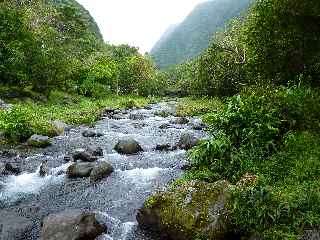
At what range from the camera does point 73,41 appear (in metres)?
60.8

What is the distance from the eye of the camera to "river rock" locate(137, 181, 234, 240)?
29.6ft

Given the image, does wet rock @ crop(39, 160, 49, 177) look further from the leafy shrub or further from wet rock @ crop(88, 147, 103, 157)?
the leafy shrub

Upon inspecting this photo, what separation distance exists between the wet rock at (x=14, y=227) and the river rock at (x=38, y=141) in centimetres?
817

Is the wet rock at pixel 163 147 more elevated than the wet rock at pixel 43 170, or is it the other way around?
the wet rock at pixel 43 170

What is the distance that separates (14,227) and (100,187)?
3182 millimetres

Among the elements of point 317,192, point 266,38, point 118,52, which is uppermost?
point 266,38

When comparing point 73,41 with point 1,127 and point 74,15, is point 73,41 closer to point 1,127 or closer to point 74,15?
point 74,15

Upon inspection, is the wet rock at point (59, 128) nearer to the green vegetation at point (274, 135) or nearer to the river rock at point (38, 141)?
the river rock at point (38, 141)

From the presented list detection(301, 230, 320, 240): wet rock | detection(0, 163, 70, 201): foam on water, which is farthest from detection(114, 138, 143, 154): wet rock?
detection(301, 230, 320, 240): wet rock

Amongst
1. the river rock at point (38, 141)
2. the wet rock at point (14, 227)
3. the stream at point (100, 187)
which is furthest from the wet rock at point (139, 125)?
the wet rock at point (14, 227)

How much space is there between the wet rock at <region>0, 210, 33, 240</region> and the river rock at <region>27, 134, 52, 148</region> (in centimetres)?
817

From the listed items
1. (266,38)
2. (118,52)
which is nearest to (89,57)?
(118,52)

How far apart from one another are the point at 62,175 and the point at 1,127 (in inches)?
289

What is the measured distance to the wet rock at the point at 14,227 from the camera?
9883mm
